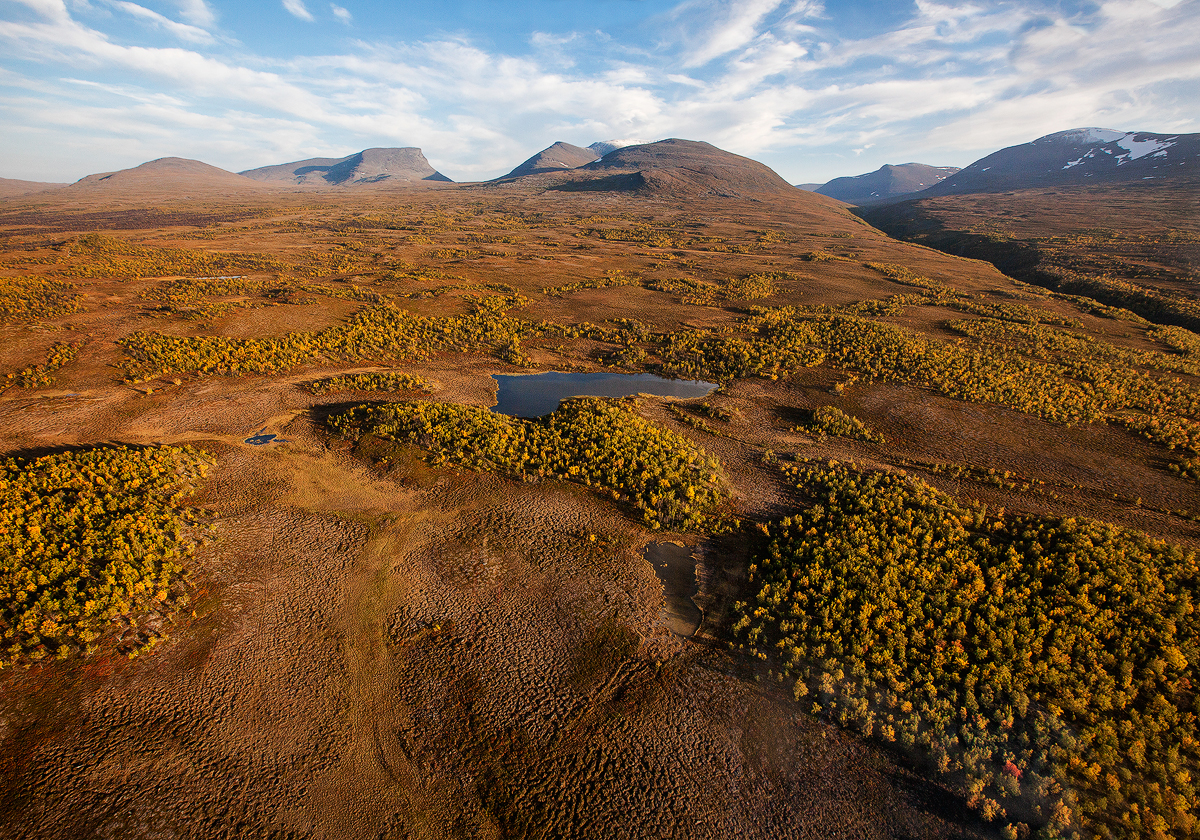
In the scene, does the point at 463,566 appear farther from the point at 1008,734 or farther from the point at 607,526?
the point at 1008,734

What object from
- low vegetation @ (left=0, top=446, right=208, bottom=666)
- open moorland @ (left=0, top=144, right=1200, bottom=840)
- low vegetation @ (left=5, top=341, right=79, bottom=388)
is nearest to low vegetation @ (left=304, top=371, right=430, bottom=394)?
open moorland @ (left=0, top=144, right=1200, bottom=840)

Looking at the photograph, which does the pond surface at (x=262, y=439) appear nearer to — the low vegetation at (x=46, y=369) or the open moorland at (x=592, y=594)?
the open moorland at (x=592, y=594)

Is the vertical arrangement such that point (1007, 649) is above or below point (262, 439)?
below

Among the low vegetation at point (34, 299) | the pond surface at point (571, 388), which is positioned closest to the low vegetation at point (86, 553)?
the pond surface at point (571, 388)

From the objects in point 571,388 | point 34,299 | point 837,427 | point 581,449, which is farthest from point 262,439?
point 34,299

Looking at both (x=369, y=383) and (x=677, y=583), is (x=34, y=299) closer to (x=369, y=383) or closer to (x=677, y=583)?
(x=369, y=383)
